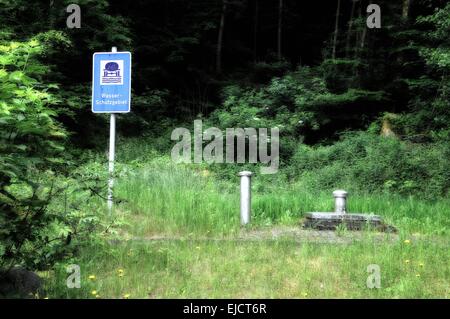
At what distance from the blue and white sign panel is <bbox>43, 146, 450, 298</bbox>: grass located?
1605 mm

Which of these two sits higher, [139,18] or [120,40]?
[139,18]

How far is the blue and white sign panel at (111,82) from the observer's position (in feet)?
26.6

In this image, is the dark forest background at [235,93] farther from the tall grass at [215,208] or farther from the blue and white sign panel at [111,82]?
the tall grass at [215,208]

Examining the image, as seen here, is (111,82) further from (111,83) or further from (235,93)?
(235,93)

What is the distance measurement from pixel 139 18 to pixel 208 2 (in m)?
3.89

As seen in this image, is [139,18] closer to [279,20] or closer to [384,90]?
[279,20]

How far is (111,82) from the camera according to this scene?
8188 mm

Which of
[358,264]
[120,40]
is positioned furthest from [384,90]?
[358,264]

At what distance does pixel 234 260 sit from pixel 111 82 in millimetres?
3897

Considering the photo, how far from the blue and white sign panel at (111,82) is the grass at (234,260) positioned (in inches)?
63.2

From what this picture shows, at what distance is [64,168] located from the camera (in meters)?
4.79

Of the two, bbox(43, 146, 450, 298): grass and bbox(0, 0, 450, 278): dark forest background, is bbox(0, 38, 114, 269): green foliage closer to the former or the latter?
bbox(0, 0, 450, 278): dark forest background

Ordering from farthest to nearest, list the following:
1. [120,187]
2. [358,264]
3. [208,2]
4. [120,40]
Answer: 1. [208,2]
2. [120,40]
3. [120,187]
4. [358,264]

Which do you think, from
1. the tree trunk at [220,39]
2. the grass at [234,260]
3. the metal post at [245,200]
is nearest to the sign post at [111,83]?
the grass at [234,260]
